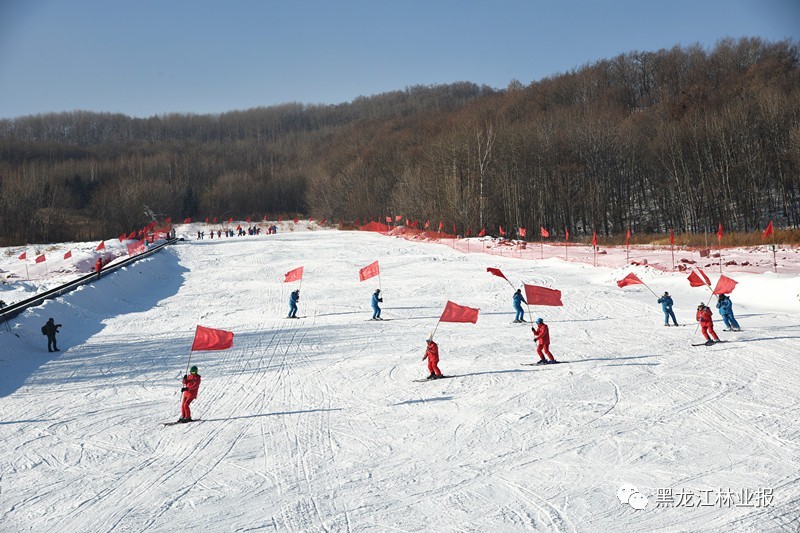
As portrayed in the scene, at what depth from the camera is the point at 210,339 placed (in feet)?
44.7

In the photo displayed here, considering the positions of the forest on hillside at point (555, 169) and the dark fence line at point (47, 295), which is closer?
the dark fence line at point (47, 295)

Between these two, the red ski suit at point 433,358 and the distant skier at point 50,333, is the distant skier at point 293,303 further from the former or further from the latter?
the red ski suit at point 433,358

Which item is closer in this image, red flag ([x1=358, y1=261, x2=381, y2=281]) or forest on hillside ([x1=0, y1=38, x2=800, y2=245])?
red flag ([x1=358, y1=261, x2=381, y2=281])

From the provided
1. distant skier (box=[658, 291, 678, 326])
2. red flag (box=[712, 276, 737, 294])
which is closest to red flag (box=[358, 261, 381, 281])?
distant skier (box=[658, 291, 678, 326])

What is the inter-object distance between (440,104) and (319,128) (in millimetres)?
43392

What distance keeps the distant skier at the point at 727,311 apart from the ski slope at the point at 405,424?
57 cm

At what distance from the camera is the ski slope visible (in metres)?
8.04

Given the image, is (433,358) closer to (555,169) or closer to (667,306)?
(667,306)

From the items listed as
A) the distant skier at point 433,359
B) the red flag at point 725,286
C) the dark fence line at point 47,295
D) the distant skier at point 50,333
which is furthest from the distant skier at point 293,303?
the red flag at point 725,286

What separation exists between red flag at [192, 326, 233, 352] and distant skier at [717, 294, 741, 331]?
1439cm

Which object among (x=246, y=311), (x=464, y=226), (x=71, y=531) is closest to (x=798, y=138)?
(x=464, y=226)

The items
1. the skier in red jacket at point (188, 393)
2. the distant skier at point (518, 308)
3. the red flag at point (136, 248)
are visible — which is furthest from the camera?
the red flag at point (136, 248)

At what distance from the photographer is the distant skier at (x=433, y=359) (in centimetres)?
1452

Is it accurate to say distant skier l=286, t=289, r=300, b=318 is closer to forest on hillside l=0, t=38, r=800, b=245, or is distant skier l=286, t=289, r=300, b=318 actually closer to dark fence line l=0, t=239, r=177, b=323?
dark fence line l=0, t=239, r=177, b=323
